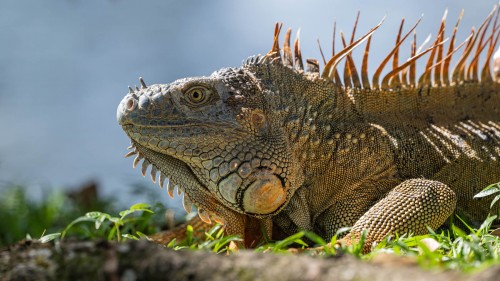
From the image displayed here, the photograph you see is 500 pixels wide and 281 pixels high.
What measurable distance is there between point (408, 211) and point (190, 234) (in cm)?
165

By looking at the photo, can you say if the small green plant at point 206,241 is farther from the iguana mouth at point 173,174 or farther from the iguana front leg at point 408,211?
the iguana front leg at point 408,211

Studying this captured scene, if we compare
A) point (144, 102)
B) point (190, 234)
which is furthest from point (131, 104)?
point (190, 234)

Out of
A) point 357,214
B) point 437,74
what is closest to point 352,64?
point 437,74

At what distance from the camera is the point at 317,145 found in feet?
16.3

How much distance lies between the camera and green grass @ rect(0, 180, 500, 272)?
345 cm

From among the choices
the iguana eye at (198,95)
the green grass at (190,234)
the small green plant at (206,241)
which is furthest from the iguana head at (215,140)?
the green grass at (190,234)

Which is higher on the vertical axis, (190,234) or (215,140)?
(215,140)

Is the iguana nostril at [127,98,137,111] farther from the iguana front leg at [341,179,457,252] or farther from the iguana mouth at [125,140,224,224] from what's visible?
the iguana front leg at [341,179,457,252]

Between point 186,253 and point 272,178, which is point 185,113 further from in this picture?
point 186,253

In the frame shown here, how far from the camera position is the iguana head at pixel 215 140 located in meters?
4.65

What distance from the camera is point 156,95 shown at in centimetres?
474

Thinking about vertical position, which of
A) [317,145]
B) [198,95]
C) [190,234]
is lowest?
[190,234]

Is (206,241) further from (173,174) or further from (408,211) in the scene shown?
(408,211)

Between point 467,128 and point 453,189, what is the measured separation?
0.64 meters
